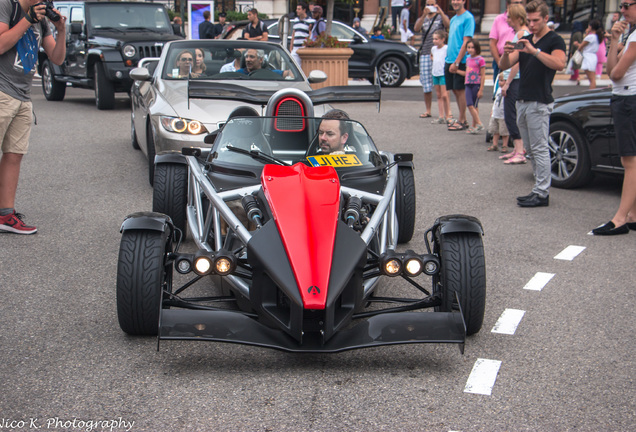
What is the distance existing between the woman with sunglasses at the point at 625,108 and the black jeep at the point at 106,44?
9569 millimetres

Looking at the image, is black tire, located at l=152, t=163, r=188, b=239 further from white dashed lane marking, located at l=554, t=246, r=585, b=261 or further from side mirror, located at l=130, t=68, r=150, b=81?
white dashed lane marking, located at l=554, t=246, r=585, b=261

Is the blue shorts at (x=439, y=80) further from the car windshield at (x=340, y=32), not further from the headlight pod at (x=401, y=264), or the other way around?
the headlight pod at (x=401, y=264)

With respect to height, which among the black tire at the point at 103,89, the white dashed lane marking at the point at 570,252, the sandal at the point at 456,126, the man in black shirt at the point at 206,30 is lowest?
the white dashed lane marking at the point at 570,252

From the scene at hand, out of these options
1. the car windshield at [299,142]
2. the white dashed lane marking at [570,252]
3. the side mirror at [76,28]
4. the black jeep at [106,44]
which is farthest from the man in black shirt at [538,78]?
the side mirror at [76,28]

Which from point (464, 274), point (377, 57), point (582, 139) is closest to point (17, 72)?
point (464, 274)

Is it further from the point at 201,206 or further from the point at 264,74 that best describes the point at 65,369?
the point at 264,74

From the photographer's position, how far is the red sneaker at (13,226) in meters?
6.40

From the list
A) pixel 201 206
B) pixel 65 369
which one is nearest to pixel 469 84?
pixel 201 206

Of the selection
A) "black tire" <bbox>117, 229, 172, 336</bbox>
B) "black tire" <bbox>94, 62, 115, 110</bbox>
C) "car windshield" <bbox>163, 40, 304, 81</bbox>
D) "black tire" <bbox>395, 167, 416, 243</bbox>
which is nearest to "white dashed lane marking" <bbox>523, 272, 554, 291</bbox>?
"black tire" <bbox>395, 167, 416, 243</bbox>

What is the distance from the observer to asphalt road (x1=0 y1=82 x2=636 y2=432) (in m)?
3.40

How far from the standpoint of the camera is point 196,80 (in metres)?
7.42

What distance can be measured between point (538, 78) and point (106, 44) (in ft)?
31.3

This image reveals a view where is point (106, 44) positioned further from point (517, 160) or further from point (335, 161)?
point (335, 161)

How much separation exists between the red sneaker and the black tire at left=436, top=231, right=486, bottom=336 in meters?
3.87
